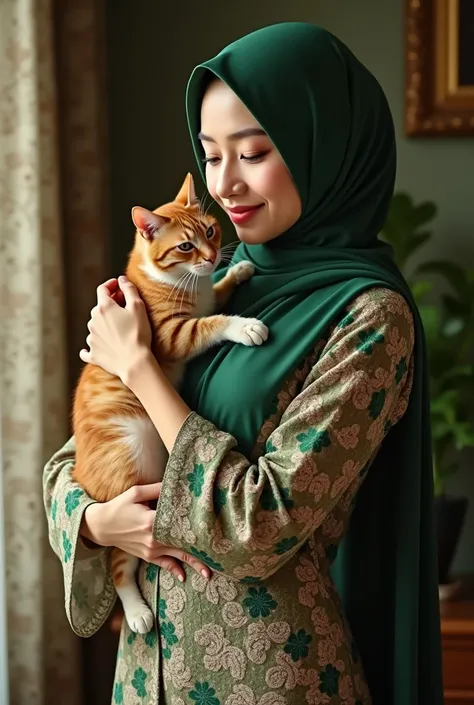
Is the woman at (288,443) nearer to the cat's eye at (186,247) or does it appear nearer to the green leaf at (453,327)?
the cat's eye at (186,247)

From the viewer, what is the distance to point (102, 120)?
89.3 inches

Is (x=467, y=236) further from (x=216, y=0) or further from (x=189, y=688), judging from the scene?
(x=189, y=688)

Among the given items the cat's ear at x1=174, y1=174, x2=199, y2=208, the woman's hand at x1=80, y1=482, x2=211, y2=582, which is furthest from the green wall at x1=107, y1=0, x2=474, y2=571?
the woman's hand at x1=80, y1=482, x2=211, y2=582

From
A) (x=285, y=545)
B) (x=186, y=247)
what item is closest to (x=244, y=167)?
(x=186, y=247)

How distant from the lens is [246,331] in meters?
1.10

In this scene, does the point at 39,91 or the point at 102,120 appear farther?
the point at 102,120

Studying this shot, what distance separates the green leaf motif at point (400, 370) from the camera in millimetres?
1063

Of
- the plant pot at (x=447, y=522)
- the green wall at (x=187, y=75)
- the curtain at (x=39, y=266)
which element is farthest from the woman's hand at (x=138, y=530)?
the green wall at (x=187, y=75)

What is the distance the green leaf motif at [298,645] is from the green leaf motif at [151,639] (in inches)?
7.2

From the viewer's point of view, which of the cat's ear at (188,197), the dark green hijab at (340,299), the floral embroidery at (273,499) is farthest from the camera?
the cat's ear at (188,197)

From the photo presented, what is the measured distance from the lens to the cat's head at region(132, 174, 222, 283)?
4.05ft

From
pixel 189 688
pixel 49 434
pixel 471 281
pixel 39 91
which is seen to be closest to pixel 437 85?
pixel 471 281

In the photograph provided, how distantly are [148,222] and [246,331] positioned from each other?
0.89 ft

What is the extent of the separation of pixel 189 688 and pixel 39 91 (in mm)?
1448
